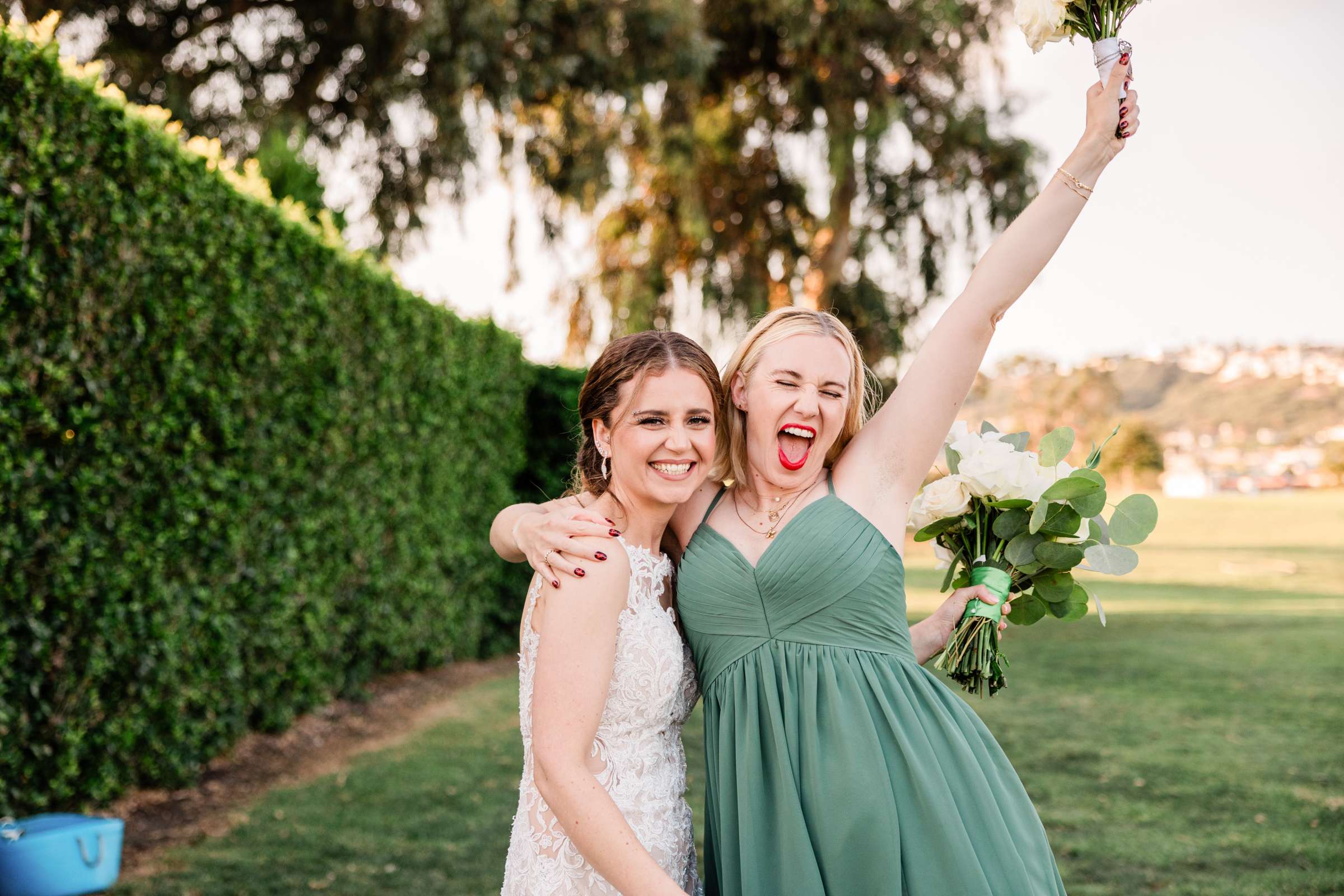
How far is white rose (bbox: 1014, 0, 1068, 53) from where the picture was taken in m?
2.14

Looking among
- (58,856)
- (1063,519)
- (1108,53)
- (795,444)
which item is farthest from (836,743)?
(58,856)

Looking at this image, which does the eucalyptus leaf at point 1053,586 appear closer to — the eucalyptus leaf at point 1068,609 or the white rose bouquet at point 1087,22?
the eucalyptus leaf at point 1068,609

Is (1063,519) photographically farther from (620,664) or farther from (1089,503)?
(620,664)

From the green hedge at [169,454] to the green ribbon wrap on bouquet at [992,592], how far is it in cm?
361

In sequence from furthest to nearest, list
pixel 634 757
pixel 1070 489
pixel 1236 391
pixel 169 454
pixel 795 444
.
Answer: pixel 1236 391, pixel 169 454, pixel 1070 489, pixel 795 444, pixel 634 757

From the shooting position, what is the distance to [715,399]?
2.27 m

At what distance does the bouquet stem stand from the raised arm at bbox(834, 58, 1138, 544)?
0.34 m

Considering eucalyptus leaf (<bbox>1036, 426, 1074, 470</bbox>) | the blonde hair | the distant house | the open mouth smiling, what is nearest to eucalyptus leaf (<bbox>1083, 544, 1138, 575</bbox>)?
eucalyptus leaf (<bbox>1036, 426, 1074, 470</bbox>)

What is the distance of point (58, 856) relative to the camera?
380cm

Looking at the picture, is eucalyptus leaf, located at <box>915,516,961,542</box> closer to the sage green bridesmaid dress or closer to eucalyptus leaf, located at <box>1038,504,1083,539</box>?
eucalyptus leaf, located at <box>1038,504,1083,539</box>

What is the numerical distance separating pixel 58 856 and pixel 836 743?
3.34m

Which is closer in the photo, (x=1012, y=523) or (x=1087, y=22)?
(x=1087, y=22)

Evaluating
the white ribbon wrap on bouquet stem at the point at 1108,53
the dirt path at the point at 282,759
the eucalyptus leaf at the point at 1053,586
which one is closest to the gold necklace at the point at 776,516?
the eucalyptus leaf at the point at 1053,586

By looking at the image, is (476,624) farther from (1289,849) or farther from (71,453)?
(1289,849)
